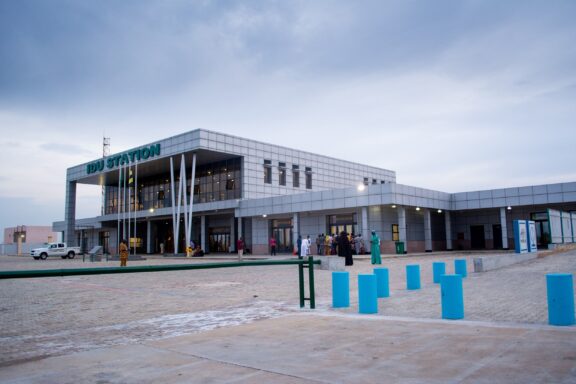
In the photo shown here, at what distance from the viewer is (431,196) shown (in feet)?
145

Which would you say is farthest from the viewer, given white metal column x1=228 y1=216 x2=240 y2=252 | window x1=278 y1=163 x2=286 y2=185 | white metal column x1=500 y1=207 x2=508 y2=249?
window x1=278 y1=163 x2=286 y2=185

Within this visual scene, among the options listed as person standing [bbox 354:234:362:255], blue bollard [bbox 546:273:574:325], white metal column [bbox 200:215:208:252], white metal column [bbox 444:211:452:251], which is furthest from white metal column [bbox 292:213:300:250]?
blue bollard [bbox 546:273:574:325]

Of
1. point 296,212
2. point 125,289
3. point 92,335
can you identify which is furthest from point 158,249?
point 92,335

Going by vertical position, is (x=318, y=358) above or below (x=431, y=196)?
below

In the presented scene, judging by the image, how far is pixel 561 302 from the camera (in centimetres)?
687

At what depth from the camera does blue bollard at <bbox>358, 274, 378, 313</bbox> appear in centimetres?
875

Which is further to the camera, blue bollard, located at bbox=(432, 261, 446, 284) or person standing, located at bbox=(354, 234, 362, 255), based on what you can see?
person standing, located at bbox=(354, 234, 362, 255)

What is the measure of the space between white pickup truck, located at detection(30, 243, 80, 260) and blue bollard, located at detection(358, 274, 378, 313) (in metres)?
51.2

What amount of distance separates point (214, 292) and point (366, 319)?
290 inches

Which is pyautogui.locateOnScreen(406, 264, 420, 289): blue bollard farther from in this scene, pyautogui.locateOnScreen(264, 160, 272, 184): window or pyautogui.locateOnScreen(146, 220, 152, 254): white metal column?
pyautogui.locateOnScreen(146, 220, 152, 254): white metal column

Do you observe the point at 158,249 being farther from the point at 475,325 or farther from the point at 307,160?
the point at 475,325

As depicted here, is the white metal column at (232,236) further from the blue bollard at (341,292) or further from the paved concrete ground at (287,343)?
the blue bollard at (341,292)

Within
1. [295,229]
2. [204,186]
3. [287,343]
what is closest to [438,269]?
[287,343]

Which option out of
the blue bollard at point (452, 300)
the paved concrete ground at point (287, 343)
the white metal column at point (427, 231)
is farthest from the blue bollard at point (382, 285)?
the white metal column at point (427, 231)
